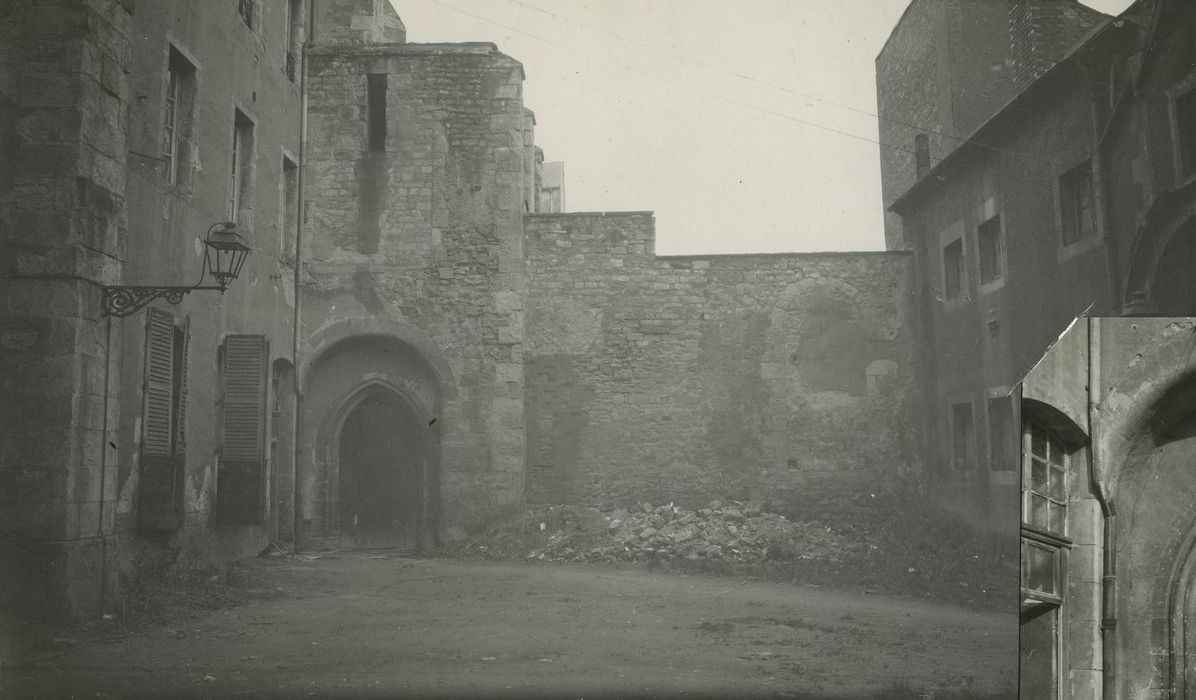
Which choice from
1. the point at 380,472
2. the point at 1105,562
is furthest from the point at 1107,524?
the point at 380,472

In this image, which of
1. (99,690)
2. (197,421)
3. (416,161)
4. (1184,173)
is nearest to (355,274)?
(416,161)

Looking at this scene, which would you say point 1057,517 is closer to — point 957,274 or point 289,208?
point 957,274

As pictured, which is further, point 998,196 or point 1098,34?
point 998,196

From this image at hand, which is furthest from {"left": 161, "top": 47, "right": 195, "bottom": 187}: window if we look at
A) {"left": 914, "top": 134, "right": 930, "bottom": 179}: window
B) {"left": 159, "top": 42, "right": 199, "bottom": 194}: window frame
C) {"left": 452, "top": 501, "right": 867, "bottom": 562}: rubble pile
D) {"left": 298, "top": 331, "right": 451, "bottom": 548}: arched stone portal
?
{"left": 914, "top": 134, "right": 930, "bottom": 179}: window

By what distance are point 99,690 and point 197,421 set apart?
1.07 meters

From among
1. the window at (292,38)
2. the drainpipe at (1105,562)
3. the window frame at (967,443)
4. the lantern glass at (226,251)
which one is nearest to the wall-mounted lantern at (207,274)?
the lantern glass at (226,251)

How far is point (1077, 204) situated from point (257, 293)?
3.29m

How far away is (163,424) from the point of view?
3146 mm

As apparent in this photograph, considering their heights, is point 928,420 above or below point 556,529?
above

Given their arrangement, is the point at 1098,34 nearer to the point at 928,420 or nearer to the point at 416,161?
the point at 928,420

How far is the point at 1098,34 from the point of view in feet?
8.77

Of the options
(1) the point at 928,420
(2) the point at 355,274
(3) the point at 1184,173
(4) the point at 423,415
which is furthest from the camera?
(4) the point at 423,415

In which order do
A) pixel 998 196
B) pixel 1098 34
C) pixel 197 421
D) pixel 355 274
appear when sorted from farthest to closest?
pixel 355 274 < pixel 197 421 < pixel 998 196 < pixel 1098 34

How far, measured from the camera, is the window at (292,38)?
3.31 m
